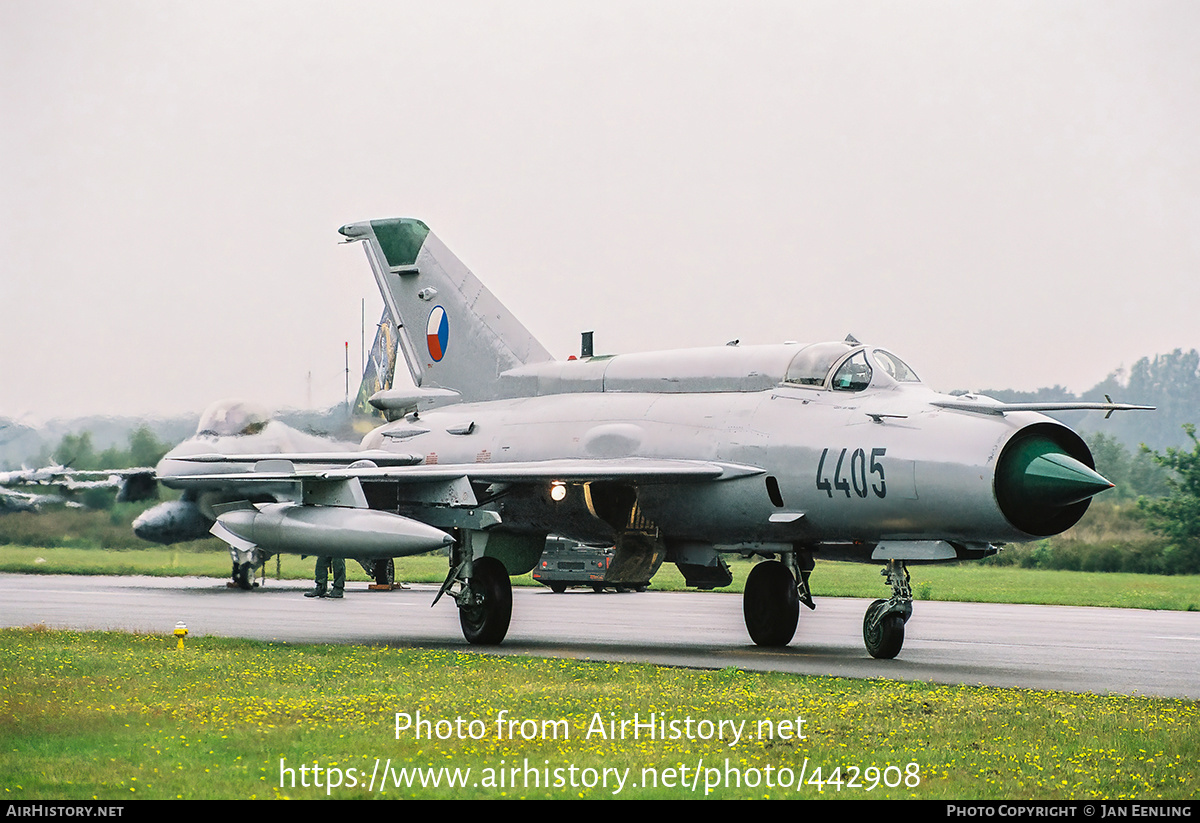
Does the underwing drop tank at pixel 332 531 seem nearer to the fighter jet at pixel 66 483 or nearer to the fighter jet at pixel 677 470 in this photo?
the fighter jet at pixel 677 470

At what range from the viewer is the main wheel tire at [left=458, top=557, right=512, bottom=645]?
15.6 meters

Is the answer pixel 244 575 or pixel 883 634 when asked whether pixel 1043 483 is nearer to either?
pixel 883 634

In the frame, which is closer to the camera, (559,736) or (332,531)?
(559,736)

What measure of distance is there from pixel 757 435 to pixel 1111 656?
14.7 feet

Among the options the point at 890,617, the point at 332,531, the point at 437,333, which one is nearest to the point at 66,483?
the point at 437,333

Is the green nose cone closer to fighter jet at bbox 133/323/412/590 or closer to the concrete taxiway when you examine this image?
the concrete taxiway

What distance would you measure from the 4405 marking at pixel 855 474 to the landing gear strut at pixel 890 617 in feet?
2.79

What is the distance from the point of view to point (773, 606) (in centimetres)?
1553

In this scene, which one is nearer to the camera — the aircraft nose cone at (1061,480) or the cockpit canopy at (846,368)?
the aircraft nose cone at (1061,480)

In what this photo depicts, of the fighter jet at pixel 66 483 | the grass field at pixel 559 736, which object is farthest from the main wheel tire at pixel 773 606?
the fighter jet at pixel 66 483

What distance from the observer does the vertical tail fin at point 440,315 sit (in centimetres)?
1800

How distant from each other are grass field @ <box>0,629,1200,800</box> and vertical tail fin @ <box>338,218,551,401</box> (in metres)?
6.46

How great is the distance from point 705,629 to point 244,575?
42.8ft

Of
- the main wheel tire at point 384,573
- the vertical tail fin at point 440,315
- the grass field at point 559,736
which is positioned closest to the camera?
the grass field at point 559,736
